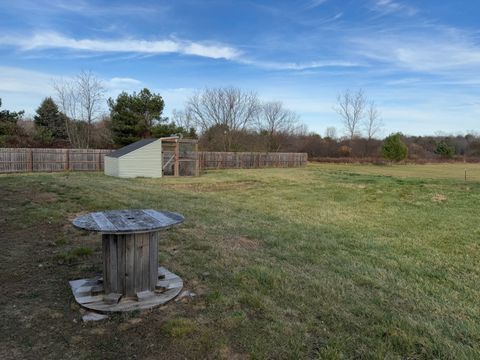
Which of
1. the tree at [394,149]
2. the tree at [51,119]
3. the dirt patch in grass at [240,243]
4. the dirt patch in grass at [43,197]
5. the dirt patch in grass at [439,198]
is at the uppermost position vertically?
the tree at [51,119]

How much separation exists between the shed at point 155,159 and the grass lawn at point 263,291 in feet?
40.8

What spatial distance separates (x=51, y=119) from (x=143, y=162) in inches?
667

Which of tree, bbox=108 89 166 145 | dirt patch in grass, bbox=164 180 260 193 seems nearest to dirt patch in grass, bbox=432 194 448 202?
dirt patch in grass, bbox=164 180 260 193

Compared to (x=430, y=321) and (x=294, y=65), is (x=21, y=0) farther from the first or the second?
(x=294, y=65)

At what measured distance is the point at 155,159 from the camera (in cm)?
2069

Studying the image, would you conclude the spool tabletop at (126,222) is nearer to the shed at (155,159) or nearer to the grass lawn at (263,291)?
the grass lawn at (263,291)

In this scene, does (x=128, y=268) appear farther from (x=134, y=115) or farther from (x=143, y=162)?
(x=134, y=115)

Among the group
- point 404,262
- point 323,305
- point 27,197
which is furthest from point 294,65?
point 323,305

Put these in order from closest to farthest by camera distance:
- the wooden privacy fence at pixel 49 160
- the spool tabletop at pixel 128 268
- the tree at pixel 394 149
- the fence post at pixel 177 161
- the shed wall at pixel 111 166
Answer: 1. the spool tabletop at pixel 128 268
2. the shed wall at pixel 111 166
3. the wooden privacy fence at pixel 49 160
4. the fence post at pixel 177 161
5. the tree at pixel 394 149

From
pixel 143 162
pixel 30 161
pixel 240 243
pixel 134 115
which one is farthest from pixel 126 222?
pixel 134 115

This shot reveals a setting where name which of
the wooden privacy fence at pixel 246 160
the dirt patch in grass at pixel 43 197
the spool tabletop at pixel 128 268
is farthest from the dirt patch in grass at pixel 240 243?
the wooden privacy fence at pixel 246 160

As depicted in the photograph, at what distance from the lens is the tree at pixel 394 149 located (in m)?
40.0

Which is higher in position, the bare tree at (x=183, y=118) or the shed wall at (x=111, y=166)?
the bare tree at (x=183, y=118)

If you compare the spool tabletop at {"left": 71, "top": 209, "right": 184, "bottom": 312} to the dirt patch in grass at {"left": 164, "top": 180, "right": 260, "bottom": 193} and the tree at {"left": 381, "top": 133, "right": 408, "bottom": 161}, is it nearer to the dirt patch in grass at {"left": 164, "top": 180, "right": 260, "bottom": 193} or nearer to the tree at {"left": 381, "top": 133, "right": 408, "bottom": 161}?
the dirt patch in grass at {"left": 164, "top": 180, "right": 260, "bottom": 193}
